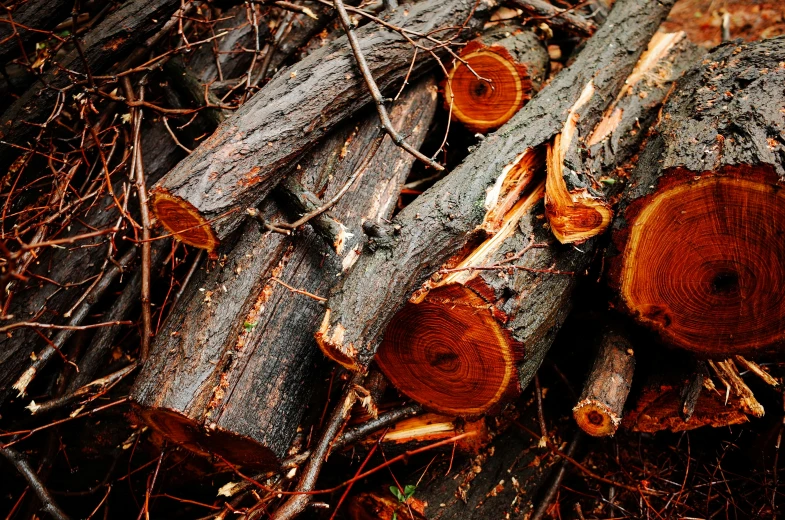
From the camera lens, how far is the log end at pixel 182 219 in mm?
1950

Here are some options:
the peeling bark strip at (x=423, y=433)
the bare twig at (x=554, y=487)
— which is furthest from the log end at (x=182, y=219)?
the bare twig at (x=554, y=487)

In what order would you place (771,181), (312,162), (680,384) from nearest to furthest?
(771,181), (680,384), (312,162)

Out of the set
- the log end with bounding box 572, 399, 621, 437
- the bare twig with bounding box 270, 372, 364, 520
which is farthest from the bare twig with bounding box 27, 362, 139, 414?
the log end with bounding box 572, 399, 621, 437

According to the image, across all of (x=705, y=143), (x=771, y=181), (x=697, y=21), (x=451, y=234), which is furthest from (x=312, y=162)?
(x=697, y=21)

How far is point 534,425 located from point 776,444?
1.21 meters

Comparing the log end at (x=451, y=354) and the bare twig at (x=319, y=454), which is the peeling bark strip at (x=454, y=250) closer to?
the log end at (x=451, y=354)

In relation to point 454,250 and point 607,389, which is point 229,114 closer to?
point 454,250

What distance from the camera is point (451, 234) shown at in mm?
2057

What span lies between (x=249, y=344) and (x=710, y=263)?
6.15 ft

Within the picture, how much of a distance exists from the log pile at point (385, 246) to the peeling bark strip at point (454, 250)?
0.01 metres

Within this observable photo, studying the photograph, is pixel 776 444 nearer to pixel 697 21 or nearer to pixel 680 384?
pixel 680 384

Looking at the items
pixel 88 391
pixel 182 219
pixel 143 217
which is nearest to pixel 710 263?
pixel 182 219

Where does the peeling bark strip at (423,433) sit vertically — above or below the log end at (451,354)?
below

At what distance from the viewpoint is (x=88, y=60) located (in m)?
2.53
